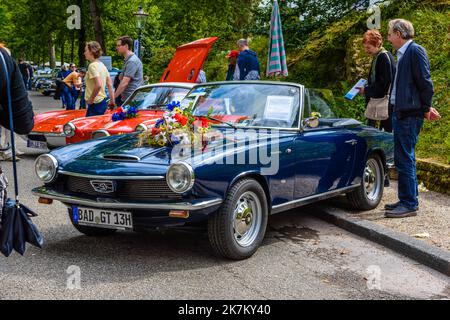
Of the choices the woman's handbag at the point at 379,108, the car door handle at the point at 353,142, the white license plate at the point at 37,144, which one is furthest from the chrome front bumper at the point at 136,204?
the white license plate at the point at 37,144

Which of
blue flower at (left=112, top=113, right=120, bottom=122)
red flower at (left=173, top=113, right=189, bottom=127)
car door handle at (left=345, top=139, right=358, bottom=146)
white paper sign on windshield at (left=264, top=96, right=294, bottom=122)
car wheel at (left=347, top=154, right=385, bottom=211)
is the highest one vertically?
white paper sign on windshield at (left=264, top=96, right=294, bottom=122)

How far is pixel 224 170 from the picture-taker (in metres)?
4.76

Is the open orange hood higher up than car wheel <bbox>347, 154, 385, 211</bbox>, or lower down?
higher up

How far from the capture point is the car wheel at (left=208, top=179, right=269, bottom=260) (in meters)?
4.77

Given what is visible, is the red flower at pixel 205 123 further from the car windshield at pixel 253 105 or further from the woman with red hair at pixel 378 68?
the woman with red hair at pixel 378 68

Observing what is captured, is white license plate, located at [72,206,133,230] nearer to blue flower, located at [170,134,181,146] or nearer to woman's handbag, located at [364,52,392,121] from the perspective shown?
blue flower, located at [170,134,181,146]

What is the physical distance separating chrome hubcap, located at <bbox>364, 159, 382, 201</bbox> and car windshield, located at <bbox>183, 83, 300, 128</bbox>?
1.51 metres

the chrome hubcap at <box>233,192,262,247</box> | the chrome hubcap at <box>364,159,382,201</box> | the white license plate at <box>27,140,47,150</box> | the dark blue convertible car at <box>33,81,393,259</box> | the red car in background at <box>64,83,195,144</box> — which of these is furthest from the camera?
the white license plate at <box>27,140,47,150</box>

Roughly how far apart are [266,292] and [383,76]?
445 cm

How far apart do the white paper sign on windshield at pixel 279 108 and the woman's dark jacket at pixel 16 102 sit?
265 cm

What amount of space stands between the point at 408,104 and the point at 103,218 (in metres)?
3.38

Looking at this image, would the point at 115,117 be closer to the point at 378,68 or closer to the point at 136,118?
the point at 136,118

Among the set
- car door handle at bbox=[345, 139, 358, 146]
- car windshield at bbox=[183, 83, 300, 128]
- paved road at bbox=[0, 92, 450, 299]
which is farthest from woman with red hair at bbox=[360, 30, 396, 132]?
paved road at bbox=[0, 92, 450, 299]
